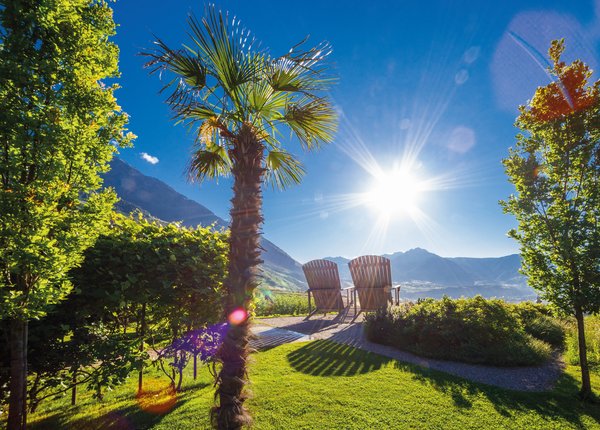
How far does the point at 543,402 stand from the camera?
400 centimetres

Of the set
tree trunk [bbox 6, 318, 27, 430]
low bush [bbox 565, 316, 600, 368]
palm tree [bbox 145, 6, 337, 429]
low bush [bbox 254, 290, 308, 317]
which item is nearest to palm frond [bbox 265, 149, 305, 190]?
palm tree [bbox 145, 6, 337, 429]

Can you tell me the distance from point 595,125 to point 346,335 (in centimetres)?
747

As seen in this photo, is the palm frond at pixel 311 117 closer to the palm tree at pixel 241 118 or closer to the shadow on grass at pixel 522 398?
the palm tree at pixel 241 118

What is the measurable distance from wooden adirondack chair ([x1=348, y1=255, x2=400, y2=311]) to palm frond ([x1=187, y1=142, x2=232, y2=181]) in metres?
8.68

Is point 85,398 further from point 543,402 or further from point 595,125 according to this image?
point 595,125

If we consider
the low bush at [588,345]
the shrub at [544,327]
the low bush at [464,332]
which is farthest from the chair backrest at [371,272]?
the low bush at [588,345]

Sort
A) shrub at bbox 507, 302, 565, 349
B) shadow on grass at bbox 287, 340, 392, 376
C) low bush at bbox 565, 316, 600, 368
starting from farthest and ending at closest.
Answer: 1. shrub at bbox 507, 302, 565, 349
2. low bush at bbox 565, 316, 600, 368
3. shadow on grass at bbox 287, 340, 392, 376

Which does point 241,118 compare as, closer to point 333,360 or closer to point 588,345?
point 333,360

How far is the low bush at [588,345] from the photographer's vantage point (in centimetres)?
577

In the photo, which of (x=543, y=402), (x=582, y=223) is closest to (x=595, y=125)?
(x=582, y=223)

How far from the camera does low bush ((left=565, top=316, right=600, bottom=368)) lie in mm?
5770

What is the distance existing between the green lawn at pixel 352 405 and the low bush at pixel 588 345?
0.72 meters

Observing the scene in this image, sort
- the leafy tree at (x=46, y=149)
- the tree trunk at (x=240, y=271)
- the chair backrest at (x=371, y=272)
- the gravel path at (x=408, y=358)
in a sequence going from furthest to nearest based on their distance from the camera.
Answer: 1. the chair backrest at (x=371, y=272)
2. the gravel path at (x=408, y=358)
3. the tree trunk at (x=240, y=271)
4. the leafy tree at (x=46, y=149)

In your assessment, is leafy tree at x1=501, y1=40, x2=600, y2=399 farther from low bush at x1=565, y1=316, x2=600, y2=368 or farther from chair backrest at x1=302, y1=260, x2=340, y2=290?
chair backrest at x1=302, y1=260, x2=340, y2=290
